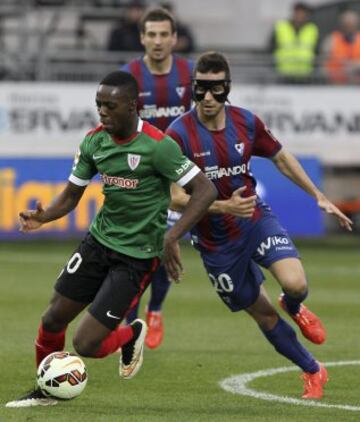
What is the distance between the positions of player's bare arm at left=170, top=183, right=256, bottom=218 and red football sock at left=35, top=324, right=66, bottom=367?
116 centimetres

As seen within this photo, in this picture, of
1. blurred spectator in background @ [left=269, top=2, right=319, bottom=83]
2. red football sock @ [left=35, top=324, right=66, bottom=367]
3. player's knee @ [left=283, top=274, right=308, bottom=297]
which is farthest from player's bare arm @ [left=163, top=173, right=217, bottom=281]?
blurred spectator in background @ [left=269, top=2, right=319, bottom=83]

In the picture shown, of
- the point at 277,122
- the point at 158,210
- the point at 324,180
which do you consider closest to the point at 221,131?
the point at 158,210

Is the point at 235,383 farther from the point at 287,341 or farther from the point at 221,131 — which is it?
the point at 221,131

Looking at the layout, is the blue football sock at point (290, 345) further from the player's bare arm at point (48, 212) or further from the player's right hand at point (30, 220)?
the player's right hand at point (30, 220)

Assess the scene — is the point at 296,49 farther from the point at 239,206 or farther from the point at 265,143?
the point at 239,206

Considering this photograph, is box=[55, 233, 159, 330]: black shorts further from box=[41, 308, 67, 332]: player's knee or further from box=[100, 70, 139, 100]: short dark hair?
box=[100, 70, 139, 100]: short dark hair

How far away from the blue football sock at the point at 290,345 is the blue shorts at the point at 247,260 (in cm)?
25

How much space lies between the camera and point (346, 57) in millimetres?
22797

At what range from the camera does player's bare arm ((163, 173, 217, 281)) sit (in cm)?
805

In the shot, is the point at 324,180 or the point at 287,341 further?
the point at 324,180

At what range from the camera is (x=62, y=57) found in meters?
22.0

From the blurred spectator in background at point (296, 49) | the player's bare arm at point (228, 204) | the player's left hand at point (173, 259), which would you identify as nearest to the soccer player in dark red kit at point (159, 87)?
the player's bare arm at point (228, 204)

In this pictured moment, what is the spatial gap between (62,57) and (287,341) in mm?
13622

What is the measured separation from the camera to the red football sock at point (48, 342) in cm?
852
